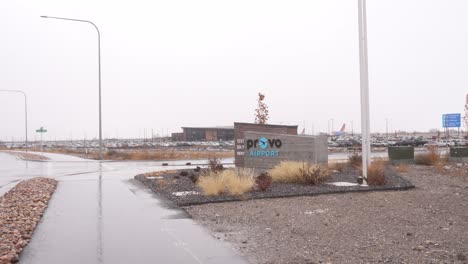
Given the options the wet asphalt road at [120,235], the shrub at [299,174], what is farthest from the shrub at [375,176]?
the wet asphalt road at [120,235]

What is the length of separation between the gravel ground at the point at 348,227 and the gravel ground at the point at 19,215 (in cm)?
308

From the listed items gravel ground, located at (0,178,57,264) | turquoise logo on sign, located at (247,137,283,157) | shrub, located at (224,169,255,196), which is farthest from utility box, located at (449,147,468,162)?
gravel ground, located at (0,178,57,264)

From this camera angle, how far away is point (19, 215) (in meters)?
9.83

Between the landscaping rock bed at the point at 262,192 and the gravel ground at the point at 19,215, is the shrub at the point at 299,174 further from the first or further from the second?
the gravel ground at the point at 19,215

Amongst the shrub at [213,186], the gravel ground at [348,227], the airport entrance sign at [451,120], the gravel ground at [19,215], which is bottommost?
the gravel ground at [348,227]

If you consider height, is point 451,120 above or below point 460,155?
above

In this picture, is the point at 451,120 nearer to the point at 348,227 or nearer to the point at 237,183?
the point at 237,183

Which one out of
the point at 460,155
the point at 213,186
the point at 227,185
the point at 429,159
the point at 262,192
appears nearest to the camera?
the point at 213,186

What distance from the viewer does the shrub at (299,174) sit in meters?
14.9

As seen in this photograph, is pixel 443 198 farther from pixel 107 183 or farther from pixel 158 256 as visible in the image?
pixel 107 183

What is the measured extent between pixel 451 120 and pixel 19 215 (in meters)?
38.6

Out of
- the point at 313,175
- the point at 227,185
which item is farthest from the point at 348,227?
the point at 313,175

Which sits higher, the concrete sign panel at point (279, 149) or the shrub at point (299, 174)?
the concrete sign panel at point (279, 149)

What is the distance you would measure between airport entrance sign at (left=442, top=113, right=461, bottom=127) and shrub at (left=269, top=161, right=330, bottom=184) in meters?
29.0
